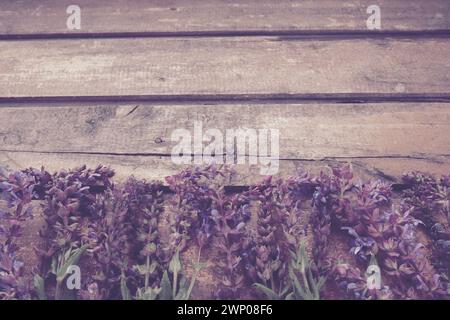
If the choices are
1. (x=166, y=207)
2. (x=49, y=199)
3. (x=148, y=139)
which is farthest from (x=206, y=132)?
(x=49, y=199)

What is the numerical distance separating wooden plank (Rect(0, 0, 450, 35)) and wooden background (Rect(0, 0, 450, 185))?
0.01m

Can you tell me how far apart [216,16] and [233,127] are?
1138 millimetres

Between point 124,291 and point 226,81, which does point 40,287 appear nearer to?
point 124,291

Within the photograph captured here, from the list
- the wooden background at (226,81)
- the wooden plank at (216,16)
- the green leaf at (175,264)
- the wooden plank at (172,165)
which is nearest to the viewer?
the green leaf at (175,264)

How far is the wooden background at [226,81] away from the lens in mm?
2611

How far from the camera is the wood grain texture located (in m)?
2.56

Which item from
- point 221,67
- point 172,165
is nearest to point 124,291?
point 172,165

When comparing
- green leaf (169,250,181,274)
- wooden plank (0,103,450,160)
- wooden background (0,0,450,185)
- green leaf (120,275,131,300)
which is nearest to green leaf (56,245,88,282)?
green leaf (120,275,131,300)

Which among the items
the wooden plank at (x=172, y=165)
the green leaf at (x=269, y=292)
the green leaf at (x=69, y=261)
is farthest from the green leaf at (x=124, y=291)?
the wooden plank at (x=172, y=165)

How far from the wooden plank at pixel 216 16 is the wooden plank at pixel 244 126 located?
30.6 inches

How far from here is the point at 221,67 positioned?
3.00 metres

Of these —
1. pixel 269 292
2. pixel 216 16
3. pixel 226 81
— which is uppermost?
pixel 216 16

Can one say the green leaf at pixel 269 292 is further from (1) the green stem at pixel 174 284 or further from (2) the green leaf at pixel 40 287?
(2) the green leaf at pixel 40 287

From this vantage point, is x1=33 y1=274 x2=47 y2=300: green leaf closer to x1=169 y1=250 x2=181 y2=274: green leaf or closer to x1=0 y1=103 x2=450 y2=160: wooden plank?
x1=169 y1=250 x2=181 y2=274: green leaf
